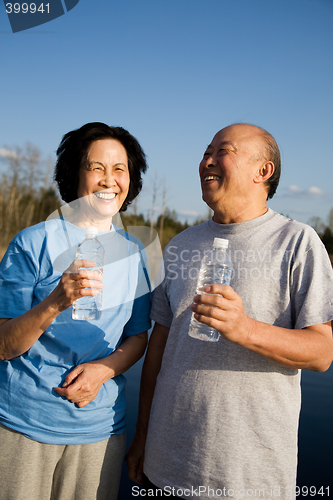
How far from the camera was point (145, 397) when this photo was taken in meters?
2.07

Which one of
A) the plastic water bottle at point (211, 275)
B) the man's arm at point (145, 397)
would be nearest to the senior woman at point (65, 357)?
the man's arm at point (145, 397)

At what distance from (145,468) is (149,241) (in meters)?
1.64

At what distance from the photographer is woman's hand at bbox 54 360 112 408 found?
1688 mm

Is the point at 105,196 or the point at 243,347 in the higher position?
the point at 105,196

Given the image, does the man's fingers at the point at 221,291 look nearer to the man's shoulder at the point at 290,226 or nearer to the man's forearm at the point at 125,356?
the man's shoulder at the point at 290,226

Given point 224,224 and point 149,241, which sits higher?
point 224,224

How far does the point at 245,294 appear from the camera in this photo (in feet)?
5.60

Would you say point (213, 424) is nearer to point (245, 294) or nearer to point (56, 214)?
point (245, 294)

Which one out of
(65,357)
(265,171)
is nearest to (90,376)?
(65,357)

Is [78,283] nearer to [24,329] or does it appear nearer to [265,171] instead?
[24,329]

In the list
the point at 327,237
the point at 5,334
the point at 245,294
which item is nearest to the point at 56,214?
the point at 5,334

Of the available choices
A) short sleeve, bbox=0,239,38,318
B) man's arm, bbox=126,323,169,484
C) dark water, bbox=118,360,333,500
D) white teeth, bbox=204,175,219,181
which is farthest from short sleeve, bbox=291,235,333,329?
dark water, bbox=118,360,333,500

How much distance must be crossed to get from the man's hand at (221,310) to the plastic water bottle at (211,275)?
12.8 inches

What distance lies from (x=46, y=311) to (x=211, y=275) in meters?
0.85
